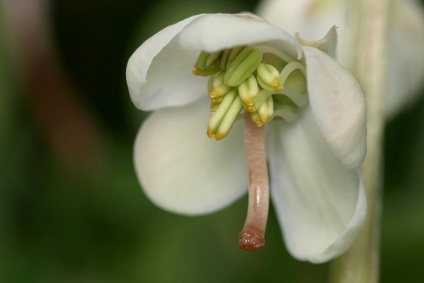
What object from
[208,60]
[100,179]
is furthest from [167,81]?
[100,179]

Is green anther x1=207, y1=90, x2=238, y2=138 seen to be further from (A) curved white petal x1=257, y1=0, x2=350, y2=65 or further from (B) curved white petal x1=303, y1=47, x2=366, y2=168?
(A) curved white petal x1=257, y1=0, x2=350, y2=65

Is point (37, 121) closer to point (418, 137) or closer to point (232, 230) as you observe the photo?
point (232, 230)

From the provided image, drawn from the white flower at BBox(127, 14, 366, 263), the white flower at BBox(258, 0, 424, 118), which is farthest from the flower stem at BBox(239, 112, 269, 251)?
the white flower at BBox(258, 0, 424, 118)

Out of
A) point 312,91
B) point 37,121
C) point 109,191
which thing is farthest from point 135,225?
point 312,91

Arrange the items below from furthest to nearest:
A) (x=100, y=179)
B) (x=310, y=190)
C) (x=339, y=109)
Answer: (x=100, y=179), (x=310, y=190), (x=339, y=109)

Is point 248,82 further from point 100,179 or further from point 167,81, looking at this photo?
point 100,179
